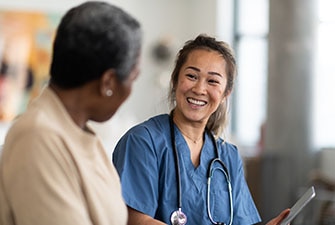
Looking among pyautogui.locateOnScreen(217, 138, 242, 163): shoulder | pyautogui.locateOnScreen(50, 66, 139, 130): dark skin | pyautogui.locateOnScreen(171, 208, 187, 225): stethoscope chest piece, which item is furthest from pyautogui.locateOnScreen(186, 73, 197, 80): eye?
pyautogui.locateOnScreen(50, 66, 139, 130): dark skin

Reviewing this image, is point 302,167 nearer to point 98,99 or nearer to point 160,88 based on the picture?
point 160,88

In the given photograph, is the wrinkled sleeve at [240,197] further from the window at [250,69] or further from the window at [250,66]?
the window at [250,66]

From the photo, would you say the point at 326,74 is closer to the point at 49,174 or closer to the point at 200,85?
the point at 200,85

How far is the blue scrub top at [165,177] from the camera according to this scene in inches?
91.7

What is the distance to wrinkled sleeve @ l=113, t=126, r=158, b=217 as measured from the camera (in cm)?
232

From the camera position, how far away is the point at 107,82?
1.58 meters

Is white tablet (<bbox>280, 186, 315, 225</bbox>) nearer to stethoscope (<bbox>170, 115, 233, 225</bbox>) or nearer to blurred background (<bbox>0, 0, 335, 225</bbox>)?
stethoscope (<bbox>170, 115, 233, 225</bbox>)

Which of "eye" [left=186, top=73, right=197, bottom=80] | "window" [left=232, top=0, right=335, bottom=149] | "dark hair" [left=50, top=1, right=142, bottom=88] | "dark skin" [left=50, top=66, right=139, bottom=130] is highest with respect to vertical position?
"dark hair" [left=50, top=1, right=142, bottom=88]

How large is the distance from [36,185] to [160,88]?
7218mm

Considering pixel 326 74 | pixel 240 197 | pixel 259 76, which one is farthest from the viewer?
pixel 259 76

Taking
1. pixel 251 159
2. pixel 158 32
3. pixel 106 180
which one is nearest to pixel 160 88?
pixel 158 32

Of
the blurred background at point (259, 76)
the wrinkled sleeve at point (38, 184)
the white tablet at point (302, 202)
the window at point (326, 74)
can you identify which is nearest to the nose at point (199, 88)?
the white tablet at point (302, 202)

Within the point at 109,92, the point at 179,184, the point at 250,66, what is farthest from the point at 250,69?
the point at 109,92

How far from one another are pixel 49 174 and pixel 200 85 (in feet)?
3.34
